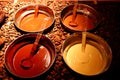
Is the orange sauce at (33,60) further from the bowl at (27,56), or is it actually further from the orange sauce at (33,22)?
the orange sauce at (33,22)

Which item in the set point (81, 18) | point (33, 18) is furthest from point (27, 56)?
point (81, 18)

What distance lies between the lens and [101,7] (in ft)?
14.4

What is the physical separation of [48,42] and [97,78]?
44.2 inches

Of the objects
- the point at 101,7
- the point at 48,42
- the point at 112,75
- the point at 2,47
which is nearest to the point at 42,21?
the point at 48,42

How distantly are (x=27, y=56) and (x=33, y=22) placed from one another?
0.85m

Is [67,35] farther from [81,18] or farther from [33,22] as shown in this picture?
[33,22]

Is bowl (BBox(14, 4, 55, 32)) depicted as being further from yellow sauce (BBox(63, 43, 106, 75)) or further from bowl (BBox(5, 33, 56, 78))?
yellow sauce (BBox(63, 43, 106, 75))

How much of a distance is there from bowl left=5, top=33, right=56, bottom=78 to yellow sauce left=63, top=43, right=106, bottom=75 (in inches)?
12.7

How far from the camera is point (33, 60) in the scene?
135 inches

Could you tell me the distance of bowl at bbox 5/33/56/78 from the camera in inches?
129

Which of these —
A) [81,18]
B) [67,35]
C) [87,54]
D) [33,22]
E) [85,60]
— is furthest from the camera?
[81,18]

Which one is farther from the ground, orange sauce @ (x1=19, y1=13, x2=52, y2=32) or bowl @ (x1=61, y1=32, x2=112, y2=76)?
orange sauce @ (x1=19, y1=13, x2=52, y2=32)

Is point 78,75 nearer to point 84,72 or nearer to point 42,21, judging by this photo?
point 84,72

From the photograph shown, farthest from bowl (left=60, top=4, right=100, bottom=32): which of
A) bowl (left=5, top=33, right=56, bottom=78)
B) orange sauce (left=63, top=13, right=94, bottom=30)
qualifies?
bowl (left=5, top=33, right=56, bottom=78)
